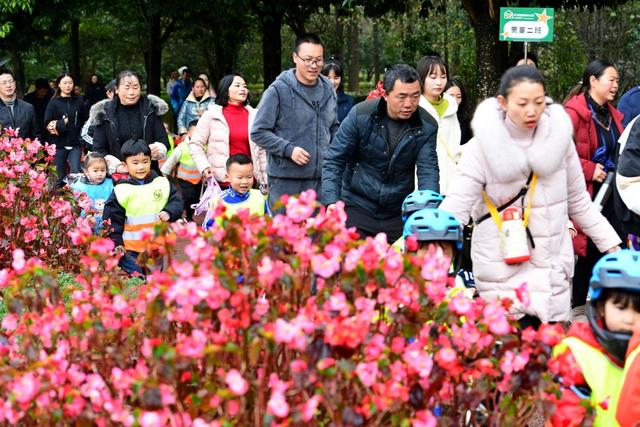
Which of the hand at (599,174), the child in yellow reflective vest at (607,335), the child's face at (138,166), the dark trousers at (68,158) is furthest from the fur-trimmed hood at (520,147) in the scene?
the dark trousers at (68,158)

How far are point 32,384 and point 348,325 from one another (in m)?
0.88

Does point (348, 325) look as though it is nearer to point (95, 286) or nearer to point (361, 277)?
point (361, 277)

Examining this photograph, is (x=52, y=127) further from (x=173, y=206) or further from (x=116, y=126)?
(x=173, y=206)

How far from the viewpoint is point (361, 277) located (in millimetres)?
3102

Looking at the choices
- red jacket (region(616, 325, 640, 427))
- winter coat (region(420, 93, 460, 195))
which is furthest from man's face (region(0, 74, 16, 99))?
red jacket (region(616, 325, 640, 427))

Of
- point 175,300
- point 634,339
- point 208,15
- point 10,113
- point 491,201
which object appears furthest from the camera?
point 208,15

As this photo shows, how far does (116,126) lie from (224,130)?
872mm

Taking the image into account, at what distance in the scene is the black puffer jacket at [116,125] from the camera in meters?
8.41

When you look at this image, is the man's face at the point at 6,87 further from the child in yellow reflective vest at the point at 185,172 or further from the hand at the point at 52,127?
the hand at the point at 52,127

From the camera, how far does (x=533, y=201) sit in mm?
4562

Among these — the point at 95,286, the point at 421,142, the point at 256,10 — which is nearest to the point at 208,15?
the point at 256,10

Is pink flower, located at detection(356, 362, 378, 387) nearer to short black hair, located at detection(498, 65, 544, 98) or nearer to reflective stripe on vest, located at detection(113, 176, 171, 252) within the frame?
short black hair, located at detection(498, 65, 544, 98)

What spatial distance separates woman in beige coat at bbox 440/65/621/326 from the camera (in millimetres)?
4418

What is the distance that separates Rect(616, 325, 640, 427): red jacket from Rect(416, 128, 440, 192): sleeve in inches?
96.1
